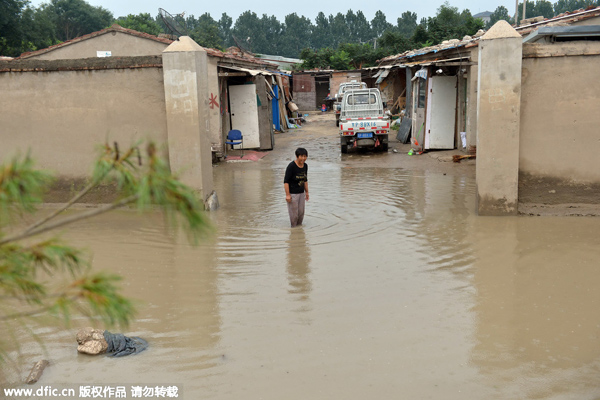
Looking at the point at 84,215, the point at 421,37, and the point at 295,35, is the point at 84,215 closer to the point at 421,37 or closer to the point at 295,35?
the point at 421,37

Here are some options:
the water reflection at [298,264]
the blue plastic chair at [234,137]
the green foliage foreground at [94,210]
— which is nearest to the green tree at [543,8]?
the blue plastic chair at [234,137]

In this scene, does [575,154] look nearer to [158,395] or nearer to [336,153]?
[158,395]

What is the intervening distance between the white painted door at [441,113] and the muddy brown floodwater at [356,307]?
306 inches

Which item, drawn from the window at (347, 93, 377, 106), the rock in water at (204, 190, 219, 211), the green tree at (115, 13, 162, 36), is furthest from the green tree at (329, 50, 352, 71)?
the rock in water at (204, 190, 219, 211)

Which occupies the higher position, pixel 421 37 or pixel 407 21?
pixel 407 21

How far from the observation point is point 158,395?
420 centimetres

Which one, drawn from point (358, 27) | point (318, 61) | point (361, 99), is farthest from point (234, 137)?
point (358, 27)

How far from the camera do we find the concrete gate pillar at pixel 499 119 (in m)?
8.84

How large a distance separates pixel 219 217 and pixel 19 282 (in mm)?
7738

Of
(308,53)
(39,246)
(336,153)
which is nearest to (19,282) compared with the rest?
(39,246)

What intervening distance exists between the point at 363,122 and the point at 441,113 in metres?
2.38

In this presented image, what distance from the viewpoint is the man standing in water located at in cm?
864

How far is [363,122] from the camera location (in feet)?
58.9

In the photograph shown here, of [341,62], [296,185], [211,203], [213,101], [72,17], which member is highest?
[72,17]
